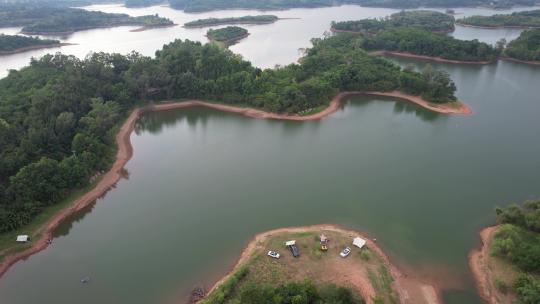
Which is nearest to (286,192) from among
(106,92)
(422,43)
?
(106,92)

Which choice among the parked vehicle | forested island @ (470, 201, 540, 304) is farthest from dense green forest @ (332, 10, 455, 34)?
the parked vehicle

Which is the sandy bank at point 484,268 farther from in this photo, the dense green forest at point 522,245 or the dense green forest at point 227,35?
the dense green forest at point 227,35

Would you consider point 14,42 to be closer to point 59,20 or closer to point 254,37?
point 59,20

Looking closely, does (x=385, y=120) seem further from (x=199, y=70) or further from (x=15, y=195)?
(x=15, y=195)

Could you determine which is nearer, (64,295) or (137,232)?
(64,295)

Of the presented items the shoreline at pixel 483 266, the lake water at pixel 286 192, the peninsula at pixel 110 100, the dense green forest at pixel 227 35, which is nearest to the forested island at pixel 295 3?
the dense green forest at pixel 227 35

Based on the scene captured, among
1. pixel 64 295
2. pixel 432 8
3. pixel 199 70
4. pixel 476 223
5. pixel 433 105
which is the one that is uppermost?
pixel 432 8

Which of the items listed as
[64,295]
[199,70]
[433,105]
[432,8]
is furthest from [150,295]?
[432,8]

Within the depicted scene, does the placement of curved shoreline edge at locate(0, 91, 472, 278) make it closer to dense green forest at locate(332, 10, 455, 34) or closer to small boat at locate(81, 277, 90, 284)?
small boat at locate(81, 277, 90, 284)
